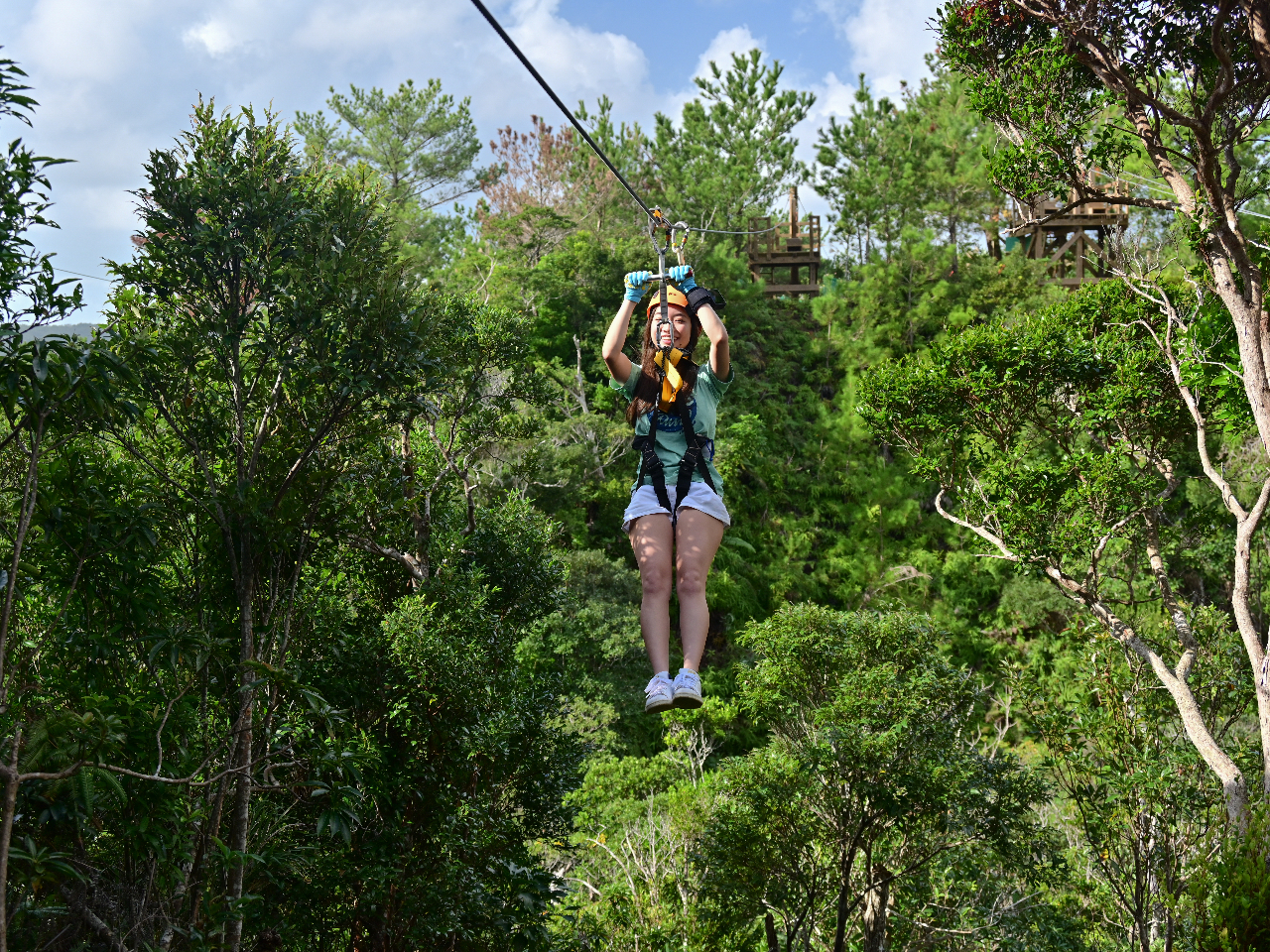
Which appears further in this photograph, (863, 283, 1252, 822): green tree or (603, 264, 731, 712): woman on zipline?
(863, 283, 1252, 822): green tree

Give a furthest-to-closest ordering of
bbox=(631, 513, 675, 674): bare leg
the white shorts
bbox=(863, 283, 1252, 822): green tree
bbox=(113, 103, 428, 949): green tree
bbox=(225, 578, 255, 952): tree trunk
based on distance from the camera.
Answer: bbox=(863, 283, 1252, 822): green tree < bbox=(113, 103, 428, 949): green tree < bbox=(225, 578, 255, 952): tree trunk < the white shorts < bbox=(631, 513, 675, 674): bare leg

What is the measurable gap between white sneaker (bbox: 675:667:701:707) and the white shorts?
1.82ft

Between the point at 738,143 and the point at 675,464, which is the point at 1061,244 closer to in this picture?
the point at 738,143

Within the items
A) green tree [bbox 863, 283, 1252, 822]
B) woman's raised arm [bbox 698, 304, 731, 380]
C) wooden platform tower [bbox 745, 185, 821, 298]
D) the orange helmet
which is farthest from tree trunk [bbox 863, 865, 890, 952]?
wooden platform tower [bbox 745, 185, 821, 298]

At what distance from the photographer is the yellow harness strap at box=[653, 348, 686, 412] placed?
3.71 m

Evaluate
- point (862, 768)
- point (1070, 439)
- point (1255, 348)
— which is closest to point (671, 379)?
point (862, 768)

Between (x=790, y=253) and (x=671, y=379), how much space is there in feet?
74.8

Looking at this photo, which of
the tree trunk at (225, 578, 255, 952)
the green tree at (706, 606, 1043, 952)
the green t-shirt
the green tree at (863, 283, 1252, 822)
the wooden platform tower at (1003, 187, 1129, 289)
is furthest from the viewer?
the wooden platform tower at (1003, 187, 1129, 289)

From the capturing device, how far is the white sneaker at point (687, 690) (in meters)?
3.32

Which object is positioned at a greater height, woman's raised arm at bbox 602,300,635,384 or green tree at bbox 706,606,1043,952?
woman's raised arm at bbox 602,300,635,384

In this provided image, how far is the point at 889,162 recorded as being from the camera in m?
22.8

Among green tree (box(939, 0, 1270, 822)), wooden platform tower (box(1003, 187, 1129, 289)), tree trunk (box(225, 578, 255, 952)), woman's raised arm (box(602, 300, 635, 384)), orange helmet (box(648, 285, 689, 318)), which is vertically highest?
wooden platform tower (box(1003, 187, 1129, 289))

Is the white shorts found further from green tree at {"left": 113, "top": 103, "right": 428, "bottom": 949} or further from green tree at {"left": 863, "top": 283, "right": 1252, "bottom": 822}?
green tree at {"left": 863, "top": 283, "right": 1252, "bottom": 822}

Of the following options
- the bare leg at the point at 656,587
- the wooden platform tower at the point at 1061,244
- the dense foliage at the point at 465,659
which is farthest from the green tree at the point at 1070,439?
the wooden platform tower at the point at 1061,244
